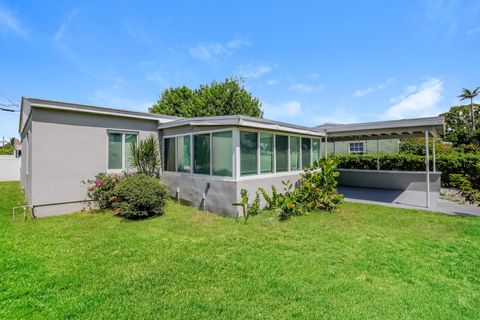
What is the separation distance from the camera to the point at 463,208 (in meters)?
8.84

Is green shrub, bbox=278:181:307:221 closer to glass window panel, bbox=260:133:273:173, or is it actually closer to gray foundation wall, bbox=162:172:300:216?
gray foundation wall, bbox=162:172:300:216

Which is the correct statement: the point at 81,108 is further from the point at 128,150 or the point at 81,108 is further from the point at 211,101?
the point at 211,101

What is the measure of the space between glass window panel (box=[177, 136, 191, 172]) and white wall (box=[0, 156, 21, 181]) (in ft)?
60.3

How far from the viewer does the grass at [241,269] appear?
3.18 metres

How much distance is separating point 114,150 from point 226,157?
4.75 metres

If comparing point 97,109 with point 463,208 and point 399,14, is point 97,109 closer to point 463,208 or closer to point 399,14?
point 399,14

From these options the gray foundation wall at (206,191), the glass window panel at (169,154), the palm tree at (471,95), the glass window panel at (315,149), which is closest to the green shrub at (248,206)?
the gray foundation wall at (206,191)

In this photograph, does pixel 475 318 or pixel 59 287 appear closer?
pixel 475 318

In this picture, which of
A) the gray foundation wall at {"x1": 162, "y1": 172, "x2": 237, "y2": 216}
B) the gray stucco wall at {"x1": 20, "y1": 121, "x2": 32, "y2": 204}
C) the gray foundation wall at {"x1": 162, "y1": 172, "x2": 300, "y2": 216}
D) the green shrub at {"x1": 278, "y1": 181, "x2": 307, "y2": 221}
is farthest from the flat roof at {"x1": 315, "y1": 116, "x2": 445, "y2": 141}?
the gray stucco wall at {"x1": 20, "y1": 121, "x2": 32, "y2": 204}

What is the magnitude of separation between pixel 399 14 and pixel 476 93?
41344mm

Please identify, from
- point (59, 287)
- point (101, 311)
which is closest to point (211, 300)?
point (101, 311)

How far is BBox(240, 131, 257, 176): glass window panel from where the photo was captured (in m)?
7.89

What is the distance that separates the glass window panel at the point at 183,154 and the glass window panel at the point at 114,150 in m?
2.27

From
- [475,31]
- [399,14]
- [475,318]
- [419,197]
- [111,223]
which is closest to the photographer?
[475,318]
